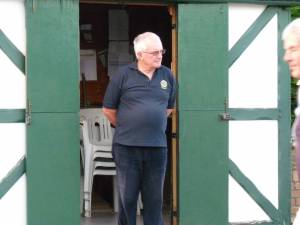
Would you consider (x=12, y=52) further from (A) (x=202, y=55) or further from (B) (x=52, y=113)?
(A) (x=202, y=55)

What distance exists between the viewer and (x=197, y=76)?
6062mm

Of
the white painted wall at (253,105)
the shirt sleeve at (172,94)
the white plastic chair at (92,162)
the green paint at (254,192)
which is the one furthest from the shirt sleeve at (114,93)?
the white plastic chair at (92,162)

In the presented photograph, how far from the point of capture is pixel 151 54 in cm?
515

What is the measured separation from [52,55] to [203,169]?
5.78 ft

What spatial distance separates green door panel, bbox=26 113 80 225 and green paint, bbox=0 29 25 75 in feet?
1.51

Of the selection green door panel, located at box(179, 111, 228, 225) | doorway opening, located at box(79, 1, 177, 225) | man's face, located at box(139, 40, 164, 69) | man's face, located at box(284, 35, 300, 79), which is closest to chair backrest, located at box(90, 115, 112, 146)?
doorway opening, located at box(79, 1, 177, 225)

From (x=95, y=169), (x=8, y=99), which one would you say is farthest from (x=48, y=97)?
(x=95, y=169)

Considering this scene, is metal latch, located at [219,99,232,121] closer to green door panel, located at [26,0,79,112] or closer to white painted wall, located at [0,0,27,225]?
green door panel, located at [26,0,79,112]

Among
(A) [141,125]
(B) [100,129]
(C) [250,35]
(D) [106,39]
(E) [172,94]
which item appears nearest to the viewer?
(A) [141,125]

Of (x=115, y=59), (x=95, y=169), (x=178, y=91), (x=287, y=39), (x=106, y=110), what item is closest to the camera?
(x=287, y=39)

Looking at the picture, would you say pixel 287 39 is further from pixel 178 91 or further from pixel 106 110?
pixel 178 91

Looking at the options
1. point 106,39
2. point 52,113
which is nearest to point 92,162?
point 52,113

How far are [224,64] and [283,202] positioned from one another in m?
1.50

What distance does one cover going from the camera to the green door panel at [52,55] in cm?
558
